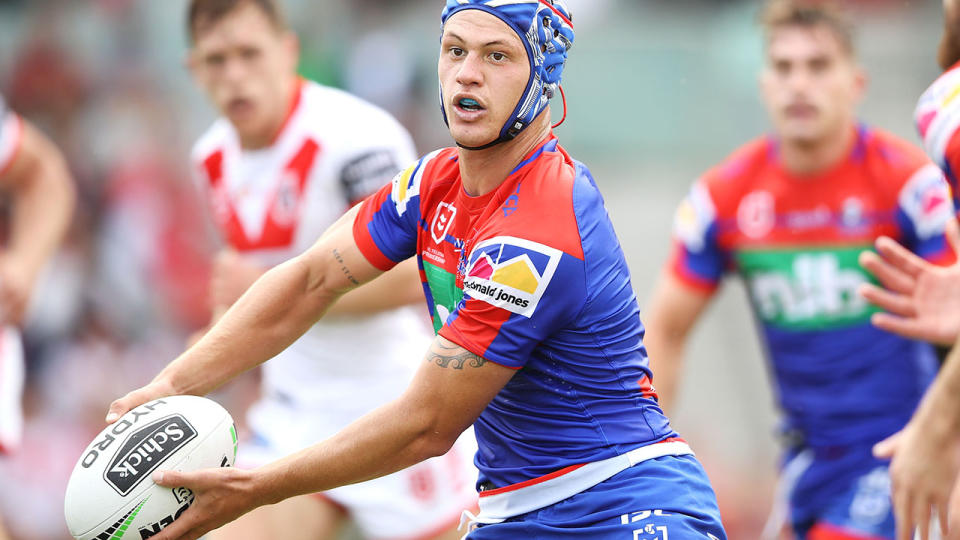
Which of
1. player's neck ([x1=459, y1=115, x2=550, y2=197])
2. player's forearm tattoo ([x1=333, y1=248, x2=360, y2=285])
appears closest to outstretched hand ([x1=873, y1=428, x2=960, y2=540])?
player's neck ([x1=459, y1=115, x2=550, y2=197])

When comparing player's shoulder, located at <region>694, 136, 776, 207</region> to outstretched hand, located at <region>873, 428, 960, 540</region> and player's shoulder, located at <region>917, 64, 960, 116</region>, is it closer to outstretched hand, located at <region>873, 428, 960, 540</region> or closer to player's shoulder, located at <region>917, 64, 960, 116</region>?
player's shoulder, located at <region>917, 64, 960, 116</region>

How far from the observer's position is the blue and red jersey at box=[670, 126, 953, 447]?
6617 millimetres

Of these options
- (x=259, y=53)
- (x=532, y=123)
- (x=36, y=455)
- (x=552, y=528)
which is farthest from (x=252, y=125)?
(x=36, y=455)

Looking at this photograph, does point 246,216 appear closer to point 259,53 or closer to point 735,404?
point 259,53

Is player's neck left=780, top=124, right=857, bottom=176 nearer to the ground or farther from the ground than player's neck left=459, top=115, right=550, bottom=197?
nearer to the ground

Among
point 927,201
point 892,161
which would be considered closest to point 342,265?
point 927,201

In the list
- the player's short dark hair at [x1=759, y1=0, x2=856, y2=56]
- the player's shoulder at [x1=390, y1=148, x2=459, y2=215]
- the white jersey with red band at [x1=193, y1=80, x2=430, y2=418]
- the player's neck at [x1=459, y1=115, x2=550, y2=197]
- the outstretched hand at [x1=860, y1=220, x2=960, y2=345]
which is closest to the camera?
the player's neck at [x1=459, y1=115, x2=550, y2=197]

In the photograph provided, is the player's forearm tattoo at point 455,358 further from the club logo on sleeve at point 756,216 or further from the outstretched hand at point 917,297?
the club logo on sleeve at point 756,216

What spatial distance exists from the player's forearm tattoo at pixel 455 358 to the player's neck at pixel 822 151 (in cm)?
380

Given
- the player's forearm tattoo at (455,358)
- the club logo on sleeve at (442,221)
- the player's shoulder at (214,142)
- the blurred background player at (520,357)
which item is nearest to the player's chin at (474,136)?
the blurred background player at (520,357)

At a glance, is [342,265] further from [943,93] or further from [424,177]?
[943,93]

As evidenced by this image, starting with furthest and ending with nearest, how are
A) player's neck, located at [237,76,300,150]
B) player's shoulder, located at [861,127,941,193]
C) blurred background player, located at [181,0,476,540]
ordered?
player's shoulder, located at [861,127,941,193]
player's neck, located at [237,76,300,150]
blurred background player, located at [181,0,476,540]

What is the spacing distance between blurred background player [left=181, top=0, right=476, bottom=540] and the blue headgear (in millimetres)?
1982

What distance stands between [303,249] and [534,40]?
8.54ft
